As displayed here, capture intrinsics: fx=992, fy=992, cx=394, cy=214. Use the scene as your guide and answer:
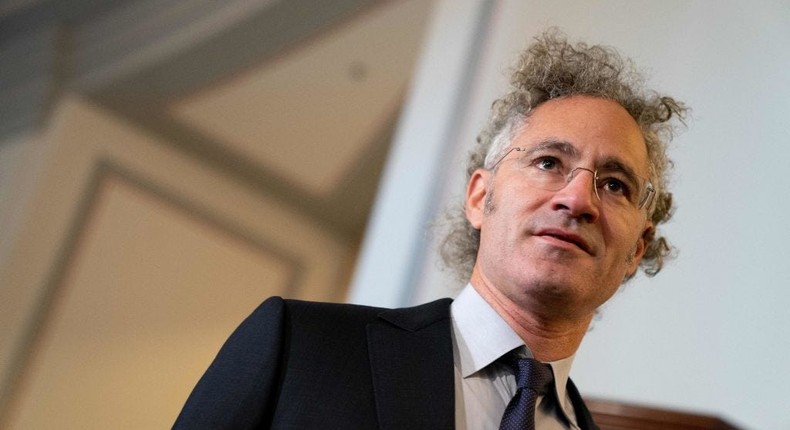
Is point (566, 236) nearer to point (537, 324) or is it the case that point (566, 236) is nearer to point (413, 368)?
point (537, 324)

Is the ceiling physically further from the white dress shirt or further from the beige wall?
the white dress shirt

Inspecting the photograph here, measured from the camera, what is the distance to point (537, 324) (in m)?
1.03

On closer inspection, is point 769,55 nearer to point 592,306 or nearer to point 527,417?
point 592,306

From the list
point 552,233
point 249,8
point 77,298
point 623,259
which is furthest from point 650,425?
point 77,298

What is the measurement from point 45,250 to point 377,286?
115 inches

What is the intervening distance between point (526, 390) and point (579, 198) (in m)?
0.20

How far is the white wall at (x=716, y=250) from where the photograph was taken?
5.98 feet

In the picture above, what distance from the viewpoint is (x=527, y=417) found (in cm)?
93

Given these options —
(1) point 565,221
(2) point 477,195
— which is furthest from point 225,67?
(1) point 565,221

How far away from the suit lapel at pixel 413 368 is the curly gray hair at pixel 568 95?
0.26 m

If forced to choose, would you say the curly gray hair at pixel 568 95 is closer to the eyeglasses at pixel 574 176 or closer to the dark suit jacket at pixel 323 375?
the eyeglasses at pixel 574 176

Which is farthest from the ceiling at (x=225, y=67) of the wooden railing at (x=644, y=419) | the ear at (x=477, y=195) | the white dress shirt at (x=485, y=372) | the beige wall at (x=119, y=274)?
the white dress shirt at (x=485, y=372)

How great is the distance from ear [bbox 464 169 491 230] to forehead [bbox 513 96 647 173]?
0.07m

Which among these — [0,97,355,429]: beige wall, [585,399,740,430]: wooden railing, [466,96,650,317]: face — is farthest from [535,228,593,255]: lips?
[0,97,355,429]: beige wall
